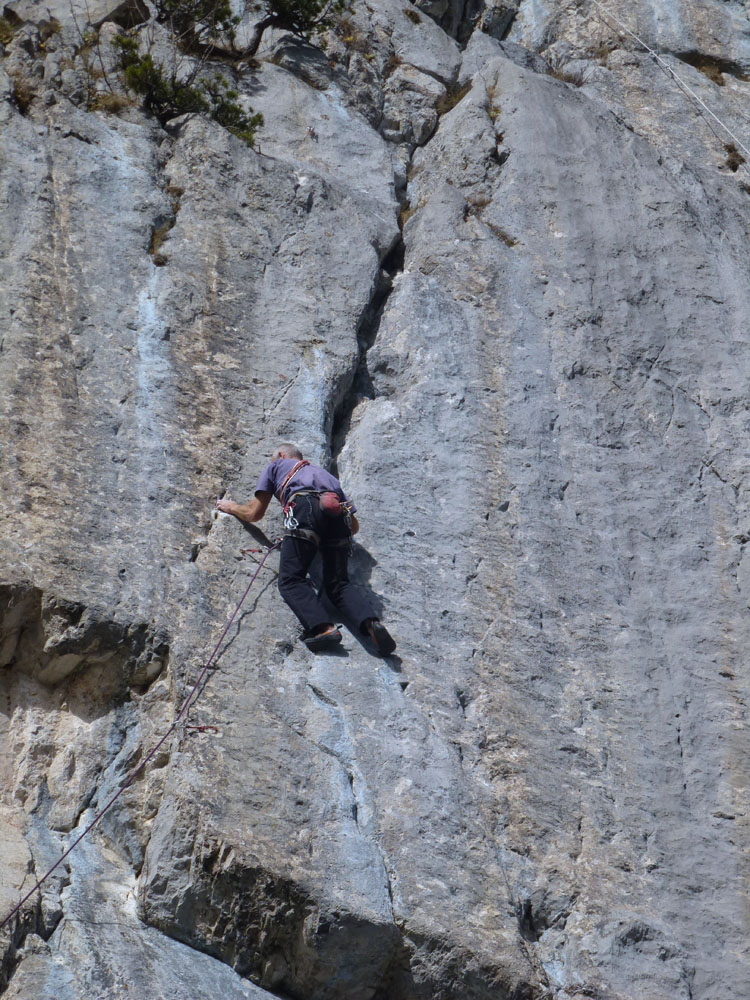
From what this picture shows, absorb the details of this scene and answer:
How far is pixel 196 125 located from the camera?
10977mm

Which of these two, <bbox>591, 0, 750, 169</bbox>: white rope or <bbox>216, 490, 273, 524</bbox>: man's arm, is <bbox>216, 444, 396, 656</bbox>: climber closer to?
<bbox>216, 490, 273, 524</bbox>: man's arm

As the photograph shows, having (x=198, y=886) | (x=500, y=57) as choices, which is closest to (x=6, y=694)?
(x=198, y=886)

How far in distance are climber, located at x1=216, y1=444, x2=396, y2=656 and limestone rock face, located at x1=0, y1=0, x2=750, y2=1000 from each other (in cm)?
18

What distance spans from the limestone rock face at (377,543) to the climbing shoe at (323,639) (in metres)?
0.10

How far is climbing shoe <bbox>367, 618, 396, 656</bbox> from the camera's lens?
24.8 feet

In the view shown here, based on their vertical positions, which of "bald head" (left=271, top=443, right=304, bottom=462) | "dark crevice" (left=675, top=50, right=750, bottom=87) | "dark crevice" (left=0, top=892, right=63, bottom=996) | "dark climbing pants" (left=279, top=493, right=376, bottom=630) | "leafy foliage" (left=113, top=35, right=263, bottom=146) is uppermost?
"dark crevice" (left=675, top=50, right=750, bottom=87)

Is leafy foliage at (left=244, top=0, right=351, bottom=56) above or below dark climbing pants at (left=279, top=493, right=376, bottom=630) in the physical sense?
above

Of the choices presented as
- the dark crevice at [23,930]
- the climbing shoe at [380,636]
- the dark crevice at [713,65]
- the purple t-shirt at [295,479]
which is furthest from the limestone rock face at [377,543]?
the dark crevice at [713,65]

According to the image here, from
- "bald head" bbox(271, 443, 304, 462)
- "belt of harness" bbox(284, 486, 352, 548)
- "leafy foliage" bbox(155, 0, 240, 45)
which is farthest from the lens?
"leafy foliage" bbox(155, 0, 240, 45)

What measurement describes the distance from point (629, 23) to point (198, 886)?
1262cm

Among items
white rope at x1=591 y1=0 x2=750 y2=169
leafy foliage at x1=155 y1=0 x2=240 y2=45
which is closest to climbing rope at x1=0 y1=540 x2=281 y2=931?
leafy foliage at x1=155 y1=0 x2=240 y2=45

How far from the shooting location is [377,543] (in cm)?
839

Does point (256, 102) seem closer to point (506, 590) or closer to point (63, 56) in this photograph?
point (63, 56)

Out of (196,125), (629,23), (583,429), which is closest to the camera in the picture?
(583,429)
